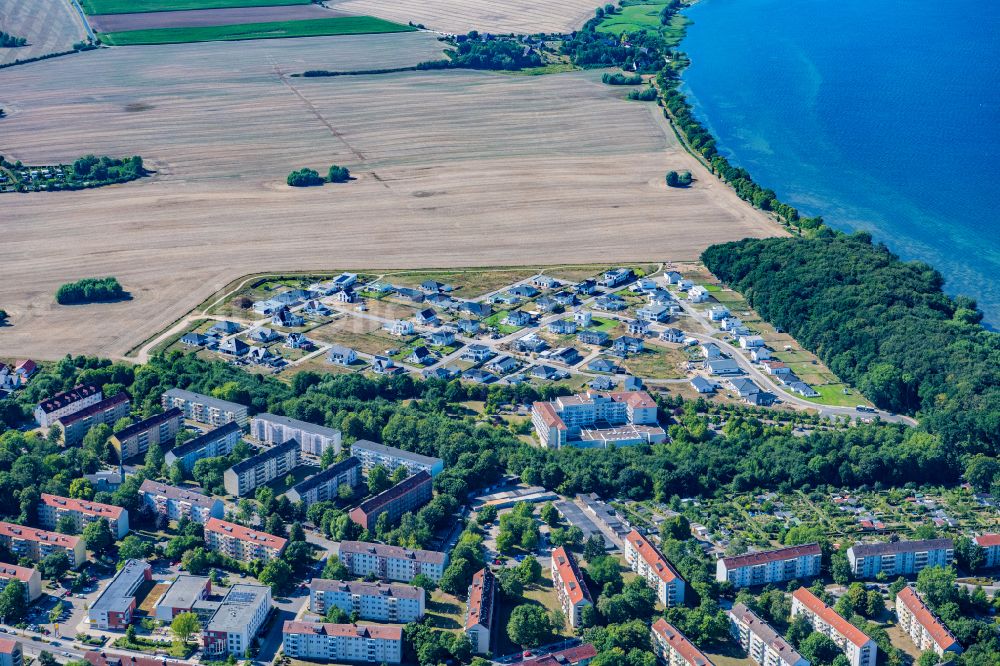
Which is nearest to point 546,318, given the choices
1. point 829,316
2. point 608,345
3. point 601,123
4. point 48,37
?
point 608,345

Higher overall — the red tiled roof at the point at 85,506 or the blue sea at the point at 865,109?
the blue sea at the point at 865,109

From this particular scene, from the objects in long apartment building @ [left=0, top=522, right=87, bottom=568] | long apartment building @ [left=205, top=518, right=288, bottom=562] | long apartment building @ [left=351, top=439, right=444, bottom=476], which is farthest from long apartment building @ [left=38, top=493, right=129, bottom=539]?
long apartment building @ [left=351, top=439, right=444, bottom=476]

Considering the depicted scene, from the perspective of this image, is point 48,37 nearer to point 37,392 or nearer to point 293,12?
point 293,12

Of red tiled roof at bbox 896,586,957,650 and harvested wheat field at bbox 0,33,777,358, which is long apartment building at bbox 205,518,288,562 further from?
harvested wheat field at bbox 0,33,777,358

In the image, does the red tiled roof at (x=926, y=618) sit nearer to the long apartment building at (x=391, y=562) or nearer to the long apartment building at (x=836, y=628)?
the long apartment building at (x=836, y=628)

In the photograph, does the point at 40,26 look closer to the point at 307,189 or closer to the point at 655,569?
the point at 307,189

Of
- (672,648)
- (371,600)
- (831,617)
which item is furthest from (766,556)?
(371,600)

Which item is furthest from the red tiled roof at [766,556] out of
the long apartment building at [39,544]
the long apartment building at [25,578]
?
the long apartment building at [25,578]
